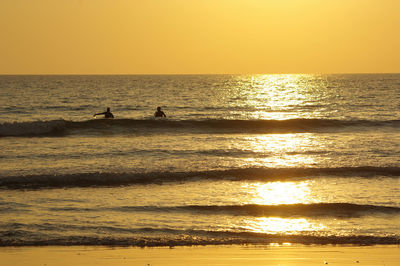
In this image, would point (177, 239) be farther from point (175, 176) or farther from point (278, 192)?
point (175, 176)

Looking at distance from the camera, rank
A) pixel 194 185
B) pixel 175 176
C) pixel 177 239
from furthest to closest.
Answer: pixel 175 176, pixel 194 185, pixel 177 239

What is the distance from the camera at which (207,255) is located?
11438 mm

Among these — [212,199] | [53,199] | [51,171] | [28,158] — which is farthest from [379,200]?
[28,158]

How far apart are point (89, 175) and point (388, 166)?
10639 mm

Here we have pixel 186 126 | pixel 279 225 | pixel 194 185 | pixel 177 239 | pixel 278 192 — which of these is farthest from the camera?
pixel 186 126

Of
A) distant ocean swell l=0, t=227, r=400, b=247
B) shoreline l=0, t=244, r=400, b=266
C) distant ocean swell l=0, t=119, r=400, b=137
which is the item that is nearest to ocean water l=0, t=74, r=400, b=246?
distant ocean swell l=0, t=227, r=400, b=247

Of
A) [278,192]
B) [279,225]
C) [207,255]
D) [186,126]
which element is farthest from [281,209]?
[186,126]

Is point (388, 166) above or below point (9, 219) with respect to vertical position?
above

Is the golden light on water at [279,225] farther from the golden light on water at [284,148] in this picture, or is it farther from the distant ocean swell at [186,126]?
the distant ocean swell at [186,126]

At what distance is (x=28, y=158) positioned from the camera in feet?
76.2

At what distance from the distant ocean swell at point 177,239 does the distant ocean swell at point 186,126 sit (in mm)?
20428

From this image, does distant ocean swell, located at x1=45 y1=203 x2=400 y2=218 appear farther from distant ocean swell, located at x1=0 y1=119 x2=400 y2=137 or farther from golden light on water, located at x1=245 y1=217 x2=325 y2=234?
distant ocean swell, located at x1=0 y1=119 x2=400 y2=137

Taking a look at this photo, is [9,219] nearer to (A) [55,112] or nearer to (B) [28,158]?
(B) [28,158]

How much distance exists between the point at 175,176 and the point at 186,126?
17.9m
